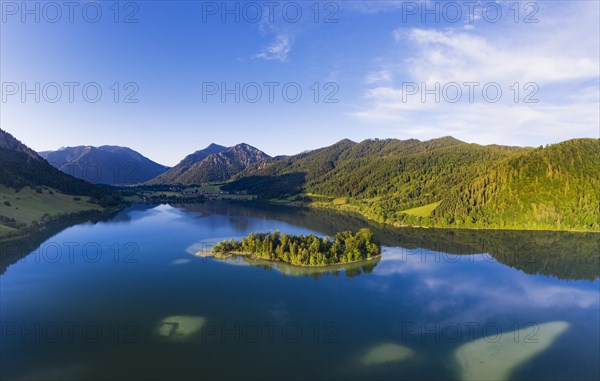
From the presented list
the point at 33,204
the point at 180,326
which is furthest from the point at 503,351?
the point at 33,204

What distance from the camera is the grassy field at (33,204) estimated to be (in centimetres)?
12634

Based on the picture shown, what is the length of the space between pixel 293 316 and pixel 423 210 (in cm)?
13536

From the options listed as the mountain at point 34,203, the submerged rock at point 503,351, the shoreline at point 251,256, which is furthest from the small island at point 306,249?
the mountain at point 34,203

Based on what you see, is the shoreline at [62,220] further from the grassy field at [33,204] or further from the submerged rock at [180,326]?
the submerged rock at [180,326]

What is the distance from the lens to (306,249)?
8625 centimetres

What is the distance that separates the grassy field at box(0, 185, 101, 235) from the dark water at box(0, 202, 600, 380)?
3192cm

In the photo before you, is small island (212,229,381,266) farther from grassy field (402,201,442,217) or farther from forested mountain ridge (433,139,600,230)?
grassy field (402,201,442,217)

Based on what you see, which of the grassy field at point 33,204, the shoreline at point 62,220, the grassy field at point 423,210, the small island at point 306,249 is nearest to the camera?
the small island at point 306,249

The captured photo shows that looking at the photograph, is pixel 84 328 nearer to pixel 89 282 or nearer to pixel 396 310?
pixel 89 282

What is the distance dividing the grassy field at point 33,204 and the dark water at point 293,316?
105 feet

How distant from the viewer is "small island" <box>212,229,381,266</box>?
84.1 m

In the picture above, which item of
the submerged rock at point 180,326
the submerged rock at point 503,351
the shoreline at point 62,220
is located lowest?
the submerged rock at point 503,351

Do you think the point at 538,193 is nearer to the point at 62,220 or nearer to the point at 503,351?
the point at 503,351

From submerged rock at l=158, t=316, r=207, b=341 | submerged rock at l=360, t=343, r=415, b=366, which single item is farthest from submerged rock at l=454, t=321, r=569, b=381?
submerged rock at l=158, t=316, r=207, b=341
